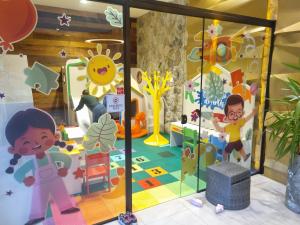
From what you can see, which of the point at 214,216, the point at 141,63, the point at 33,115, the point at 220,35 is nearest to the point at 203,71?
the point at 220,35

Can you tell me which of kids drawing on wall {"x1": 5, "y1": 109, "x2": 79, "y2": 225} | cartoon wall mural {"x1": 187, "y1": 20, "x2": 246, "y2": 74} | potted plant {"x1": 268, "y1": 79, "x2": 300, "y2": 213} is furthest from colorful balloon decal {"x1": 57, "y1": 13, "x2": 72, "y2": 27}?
potted plant {"x1": 268, "y1": 79, "x2": 300, "y2": 213}

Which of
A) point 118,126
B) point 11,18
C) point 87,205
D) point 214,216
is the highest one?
point 11,18

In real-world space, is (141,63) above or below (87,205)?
above

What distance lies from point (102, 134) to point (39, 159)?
1.67ft

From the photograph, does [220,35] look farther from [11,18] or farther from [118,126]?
[11,18]

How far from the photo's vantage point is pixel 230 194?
227 cm

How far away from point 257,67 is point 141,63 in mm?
3565

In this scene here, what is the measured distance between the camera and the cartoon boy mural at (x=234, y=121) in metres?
2.68

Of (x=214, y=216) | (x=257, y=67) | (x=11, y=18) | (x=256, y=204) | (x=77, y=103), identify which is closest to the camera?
(x=11, y=18)

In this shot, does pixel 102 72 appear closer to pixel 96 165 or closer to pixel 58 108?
pixel 58 108

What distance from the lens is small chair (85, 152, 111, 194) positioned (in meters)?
2.01

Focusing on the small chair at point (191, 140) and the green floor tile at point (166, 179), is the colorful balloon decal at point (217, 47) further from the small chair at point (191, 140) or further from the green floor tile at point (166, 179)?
the green floor tile at point (166, 179)

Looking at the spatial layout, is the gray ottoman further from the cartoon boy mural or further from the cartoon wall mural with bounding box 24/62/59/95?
the cartoon wall mural with bounding box 24/62/59/95

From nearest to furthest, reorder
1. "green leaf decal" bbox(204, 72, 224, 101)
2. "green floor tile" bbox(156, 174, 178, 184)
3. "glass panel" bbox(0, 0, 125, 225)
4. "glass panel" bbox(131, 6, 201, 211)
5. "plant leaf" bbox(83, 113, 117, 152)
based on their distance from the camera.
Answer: "glass panel" bbox(0, 0, 125, 225) < "plant leaf" bbox(83, 113, 117, 152) < "green leaf decal" bbox(204, 72, 224, 101) < "green floor tile" bbox(156, 174, 178, 184) < "glass panel" bbox(131, 6, 201, 211)
